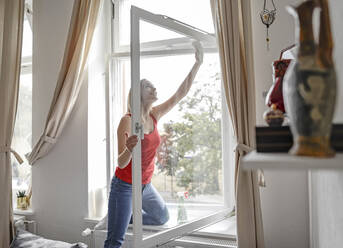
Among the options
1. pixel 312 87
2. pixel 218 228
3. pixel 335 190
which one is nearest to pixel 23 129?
pixel 218 228

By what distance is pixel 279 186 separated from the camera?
208 centimetres

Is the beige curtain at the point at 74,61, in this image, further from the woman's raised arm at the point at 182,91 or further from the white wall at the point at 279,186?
the white wall at the point at 279,186

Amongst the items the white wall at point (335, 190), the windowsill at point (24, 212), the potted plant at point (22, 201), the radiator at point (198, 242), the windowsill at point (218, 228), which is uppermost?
the white wall at point (335, 190)

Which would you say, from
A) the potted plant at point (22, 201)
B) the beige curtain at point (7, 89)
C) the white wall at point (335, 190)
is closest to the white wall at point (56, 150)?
the potted plant at point (22, 201)

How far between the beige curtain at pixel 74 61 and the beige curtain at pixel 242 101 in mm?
1101

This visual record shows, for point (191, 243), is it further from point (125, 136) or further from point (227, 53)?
point (227, 53)

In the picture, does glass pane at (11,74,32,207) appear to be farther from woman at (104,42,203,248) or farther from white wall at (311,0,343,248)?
white wall at (311,0,343,248)

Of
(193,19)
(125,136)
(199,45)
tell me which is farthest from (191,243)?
(193,19)

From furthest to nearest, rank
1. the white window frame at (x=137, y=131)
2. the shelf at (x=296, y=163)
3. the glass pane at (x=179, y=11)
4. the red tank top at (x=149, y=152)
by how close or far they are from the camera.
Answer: the glass pane at (x=179, y=11)
the red tank top at (x=149, y=152)
the white window frame at (x=137, y=131)
the shelf at (x=296, y=163)

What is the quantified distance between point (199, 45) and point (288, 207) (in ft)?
3.88

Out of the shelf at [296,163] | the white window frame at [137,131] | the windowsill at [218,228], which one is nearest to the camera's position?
the shelf at [296,163]

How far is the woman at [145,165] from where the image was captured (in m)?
1.94

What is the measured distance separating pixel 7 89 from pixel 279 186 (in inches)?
81.2

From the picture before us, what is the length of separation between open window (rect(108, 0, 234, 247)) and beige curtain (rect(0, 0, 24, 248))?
89 cm
